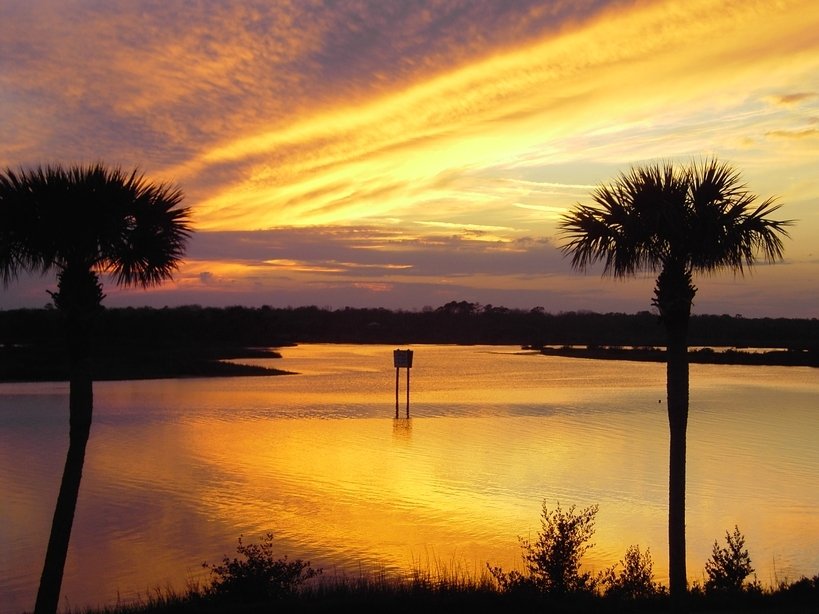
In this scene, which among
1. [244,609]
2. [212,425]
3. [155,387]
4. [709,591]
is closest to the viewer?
[244,609]

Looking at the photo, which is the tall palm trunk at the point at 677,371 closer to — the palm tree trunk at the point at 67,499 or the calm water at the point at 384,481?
the calm water at the point at 384,481

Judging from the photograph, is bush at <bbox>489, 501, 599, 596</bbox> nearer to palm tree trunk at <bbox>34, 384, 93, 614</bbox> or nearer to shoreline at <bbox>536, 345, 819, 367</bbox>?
palm tree trunk at <bbox>34, 384, 93, 614</bbox>

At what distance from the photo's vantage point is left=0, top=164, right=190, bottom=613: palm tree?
9.95m

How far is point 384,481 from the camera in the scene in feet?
64.9

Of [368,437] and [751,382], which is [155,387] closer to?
[368,437]

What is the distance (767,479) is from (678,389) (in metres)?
11.1

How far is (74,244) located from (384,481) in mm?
11161

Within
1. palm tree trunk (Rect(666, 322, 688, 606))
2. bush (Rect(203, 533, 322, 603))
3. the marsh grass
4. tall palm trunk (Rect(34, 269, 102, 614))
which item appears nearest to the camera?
the marsh grass

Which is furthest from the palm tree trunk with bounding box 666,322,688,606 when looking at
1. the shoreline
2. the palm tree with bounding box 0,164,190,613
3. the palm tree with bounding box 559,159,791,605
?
the shoreline

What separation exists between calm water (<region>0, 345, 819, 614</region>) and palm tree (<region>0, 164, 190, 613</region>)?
226 centimetres

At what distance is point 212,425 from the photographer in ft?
98.9

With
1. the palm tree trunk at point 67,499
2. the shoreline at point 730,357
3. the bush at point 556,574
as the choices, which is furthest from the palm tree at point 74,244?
the shoreline at point 730,357

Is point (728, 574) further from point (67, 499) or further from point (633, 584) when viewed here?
point (67, 499)

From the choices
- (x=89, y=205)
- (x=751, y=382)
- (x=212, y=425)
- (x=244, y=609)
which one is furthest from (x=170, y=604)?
(x=751, y=382)
